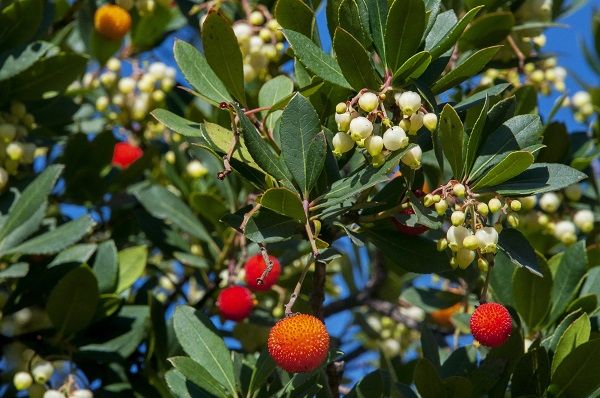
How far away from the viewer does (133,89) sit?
2.52 meters

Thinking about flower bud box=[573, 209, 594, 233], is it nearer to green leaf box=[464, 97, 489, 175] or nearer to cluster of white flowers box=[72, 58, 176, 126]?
green leaf box=[464, 97, 489, 175]

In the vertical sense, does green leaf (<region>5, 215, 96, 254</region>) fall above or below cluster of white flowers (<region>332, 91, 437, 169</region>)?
below

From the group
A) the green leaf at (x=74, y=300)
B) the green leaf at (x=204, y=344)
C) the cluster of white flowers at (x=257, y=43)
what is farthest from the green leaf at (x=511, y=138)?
the green leaf at (x=74, y=300)

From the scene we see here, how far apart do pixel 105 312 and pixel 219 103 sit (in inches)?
26.4

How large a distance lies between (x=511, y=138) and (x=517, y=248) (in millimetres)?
169

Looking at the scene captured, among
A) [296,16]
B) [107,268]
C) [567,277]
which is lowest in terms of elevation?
[107,268]

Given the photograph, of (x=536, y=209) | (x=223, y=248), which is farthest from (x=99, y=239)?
(x=536, y=209)

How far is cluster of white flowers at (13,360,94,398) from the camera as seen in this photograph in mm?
1795

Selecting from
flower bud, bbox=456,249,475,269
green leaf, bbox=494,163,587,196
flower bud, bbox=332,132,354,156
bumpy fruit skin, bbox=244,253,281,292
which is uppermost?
flower bud, bbox=332,132,354,156

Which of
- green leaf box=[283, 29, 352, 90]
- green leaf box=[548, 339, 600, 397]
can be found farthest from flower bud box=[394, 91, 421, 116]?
green leaf box=[548, 339, 600, 397]

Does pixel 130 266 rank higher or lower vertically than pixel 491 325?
lower

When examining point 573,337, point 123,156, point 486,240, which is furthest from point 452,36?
point 123,156

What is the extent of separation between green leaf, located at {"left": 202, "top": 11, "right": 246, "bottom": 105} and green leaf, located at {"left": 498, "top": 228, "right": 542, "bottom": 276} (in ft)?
1.56

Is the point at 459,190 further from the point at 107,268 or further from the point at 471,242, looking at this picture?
the point at 107,268
